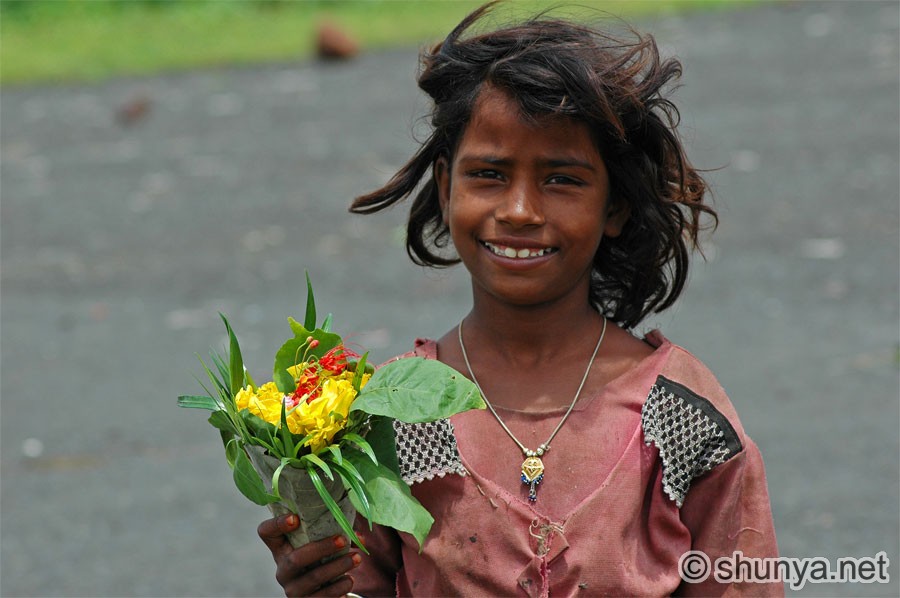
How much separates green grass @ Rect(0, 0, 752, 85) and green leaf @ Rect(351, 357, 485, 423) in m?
9.14

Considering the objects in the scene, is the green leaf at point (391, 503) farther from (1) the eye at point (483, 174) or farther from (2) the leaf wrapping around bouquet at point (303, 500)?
(1) the eye at point (483, 174)

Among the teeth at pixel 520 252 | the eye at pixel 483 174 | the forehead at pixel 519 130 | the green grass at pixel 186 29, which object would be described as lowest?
the teeth at pixel 520 252

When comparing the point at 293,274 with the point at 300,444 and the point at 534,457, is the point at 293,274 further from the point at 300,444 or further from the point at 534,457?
the point at 300,444

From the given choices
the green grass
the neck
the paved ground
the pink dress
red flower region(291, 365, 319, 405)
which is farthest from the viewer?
the green grass

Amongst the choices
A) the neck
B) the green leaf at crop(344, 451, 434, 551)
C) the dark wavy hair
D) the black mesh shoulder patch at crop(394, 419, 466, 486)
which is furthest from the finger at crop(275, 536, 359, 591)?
the dark wavy hair

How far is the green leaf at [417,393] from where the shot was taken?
2.29m

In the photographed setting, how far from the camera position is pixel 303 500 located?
2359 millimetres

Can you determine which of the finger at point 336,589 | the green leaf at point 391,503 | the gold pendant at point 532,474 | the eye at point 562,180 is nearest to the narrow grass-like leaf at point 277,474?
the green leaf at point 391,503

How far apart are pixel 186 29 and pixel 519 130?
11.6 metres

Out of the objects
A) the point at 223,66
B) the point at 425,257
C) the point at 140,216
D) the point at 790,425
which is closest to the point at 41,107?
the point at 223,66

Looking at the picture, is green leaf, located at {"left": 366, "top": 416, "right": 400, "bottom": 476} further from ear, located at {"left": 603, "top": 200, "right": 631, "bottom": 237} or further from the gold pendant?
ear, located at {"left": 603, "top": 200, "right": 631, "bottom": 237}

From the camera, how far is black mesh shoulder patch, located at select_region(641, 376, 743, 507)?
2492 mm

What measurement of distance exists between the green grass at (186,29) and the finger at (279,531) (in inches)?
361

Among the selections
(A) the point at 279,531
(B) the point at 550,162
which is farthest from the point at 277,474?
(B) the point at 550,162
